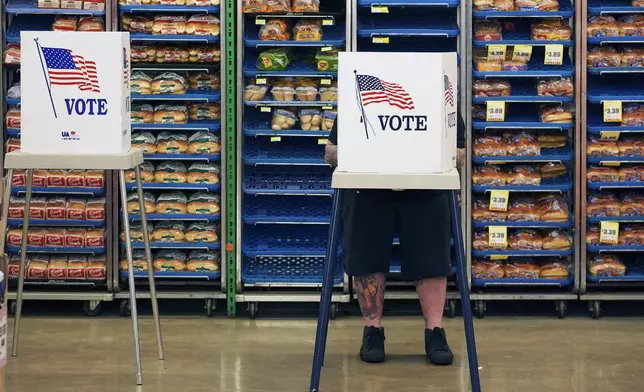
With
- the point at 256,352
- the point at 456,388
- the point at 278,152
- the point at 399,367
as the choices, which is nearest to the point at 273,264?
the point at 278,152

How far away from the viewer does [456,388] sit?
5.97 meters

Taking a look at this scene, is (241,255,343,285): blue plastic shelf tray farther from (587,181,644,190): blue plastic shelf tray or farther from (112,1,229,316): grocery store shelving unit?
(587,181,644,190): blue plastic shelf tray

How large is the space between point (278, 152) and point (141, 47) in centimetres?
110

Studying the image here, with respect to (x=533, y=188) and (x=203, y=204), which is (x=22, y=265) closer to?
(x=203, y=204)

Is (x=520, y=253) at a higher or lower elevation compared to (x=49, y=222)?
lower

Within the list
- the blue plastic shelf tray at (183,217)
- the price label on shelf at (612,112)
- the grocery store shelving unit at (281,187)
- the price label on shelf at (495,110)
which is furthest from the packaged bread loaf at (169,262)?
the price label on shelf at (612,112)

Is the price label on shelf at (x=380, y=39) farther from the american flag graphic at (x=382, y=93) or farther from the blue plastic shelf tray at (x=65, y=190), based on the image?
the american flag graphic at (x=382, y=93)

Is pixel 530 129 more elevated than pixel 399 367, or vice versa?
pixel 530 129

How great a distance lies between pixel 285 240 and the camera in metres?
7.94

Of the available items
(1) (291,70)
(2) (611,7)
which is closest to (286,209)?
(1) (291,70)

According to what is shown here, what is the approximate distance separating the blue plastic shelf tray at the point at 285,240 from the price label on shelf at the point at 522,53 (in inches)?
65.0

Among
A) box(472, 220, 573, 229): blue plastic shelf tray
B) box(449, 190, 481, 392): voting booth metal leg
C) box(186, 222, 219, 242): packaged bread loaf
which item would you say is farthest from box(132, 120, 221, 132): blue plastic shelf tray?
box(449, 190, 481, 392): voting booth metal leg

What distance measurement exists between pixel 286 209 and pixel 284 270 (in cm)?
40

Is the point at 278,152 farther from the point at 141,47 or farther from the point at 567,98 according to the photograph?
the point at 567,98
